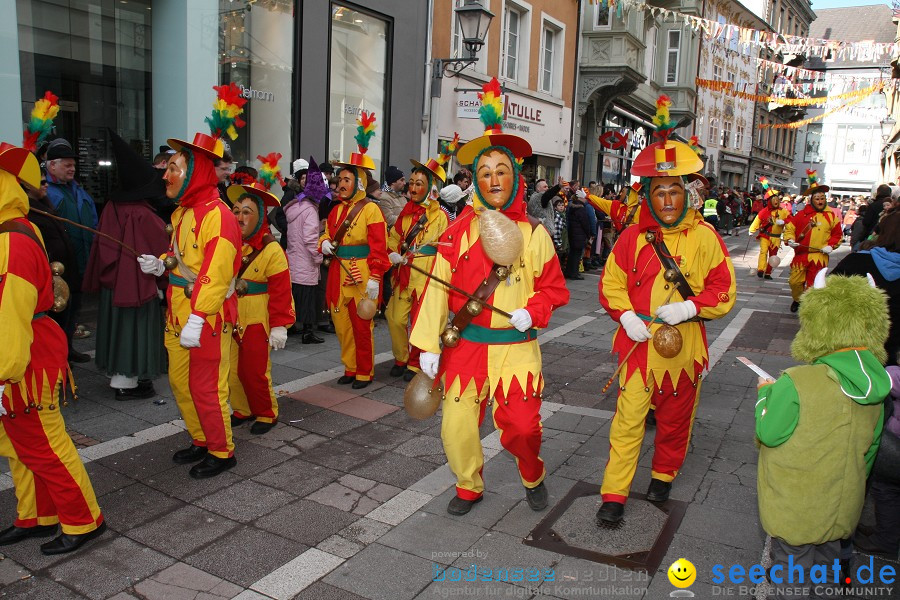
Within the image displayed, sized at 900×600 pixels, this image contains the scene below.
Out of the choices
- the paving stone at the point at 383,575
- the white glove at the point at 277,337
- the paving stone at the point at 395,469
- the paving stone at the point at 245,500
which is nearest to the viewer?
the paving stone at the point at 383,575

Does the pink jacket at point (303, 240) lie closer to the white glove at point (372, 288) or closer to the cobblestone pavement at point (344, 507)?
the cobblestone pavement at point (344, 507)

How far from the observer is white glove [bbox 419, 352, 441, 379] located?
12.0ft

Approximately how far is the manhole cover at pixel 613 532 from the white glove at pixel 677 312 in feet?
3.74

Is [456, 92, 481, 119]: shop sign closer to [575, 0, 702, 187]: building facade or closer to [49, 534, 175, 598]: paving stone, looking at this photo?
[575, 0, 702, 187]: building facade

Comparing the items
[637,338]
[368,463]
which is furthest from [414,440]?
[637,338]

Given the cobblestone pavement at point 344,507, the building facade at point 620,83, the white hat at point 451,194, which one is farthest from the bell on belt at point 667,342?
the building facade at point 620,83

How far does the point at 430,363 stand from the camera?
12.0ft

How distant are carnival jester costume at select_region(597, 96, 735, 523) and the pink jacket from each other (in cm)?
455

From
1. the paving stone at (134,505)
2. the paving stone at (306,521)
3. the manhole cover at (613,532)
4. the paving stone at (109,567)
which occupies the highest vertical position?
the manhole cover at (613,532)

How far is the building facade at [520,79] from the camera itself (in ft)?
44.4

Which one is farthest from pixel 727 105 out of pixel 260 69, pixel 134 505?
pixel 134 505

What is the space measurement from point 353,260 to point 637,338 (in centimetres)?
312

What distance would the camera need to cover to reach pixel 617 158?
24344mm

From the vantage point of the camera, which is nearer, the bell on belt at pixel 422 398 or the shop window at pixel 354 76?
the bell on belt at pixel 422 398
